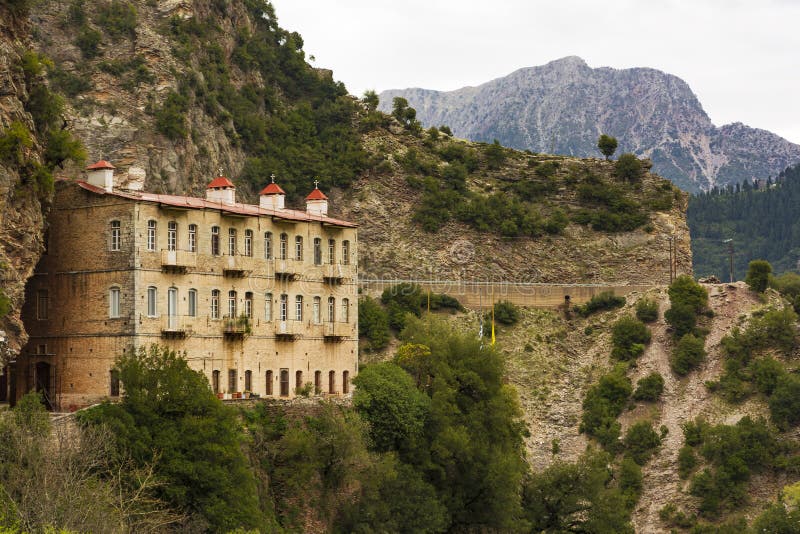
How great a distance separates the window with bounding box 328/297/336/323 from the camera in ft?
288

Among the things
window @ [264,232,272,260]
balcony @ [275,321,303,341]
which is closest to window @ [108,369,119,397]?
balcony @ [275,321,303,341]

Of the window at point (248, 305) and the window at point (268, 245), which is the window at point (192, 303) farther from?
the window at point (268, 245)

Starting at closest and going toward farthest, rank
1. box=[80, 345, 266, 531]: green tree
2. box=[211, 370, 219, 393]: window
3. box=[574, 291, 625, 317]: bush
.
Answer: box=[80, 345, 266, 531]: green tree, box=[211, 370, 219, 393]: window, box=[574, 291, 625, 317]: bush

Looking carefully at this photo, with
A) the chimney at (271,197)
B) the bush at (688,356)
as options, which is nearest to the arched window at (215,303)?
the chimney at (271,197)

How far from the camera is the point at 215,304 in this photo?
256 ft

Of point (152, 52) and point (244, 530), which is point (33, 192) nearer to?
point (244, 530)

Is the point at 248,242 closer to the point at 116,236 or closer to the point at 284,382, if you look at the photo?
the point at 284,382

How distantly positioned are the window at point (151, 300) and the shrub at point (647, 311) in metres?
62.1

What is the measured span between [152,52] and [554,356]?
42151 mm

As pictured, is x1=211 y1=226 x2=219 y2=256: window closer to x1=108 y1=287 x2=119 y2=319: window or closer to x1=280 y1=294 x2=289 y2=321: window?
x1=280 y1=294 x2=289 y2=321: window

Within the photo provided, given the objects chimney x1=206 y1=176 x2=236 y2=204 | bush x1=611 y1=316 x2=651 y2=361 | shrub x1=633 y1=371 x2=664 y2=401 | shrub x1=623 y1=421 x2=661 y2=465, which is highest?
chimney x1=206 y1=176 x2=236 y2=204

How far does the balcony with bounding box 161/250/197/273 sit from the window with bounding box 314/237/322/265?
1168cm

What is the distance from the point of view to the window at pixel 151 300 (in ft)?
241

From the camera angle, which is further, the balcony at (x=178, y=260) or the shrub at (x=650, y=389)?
the shrub at (x=650, y=389)
